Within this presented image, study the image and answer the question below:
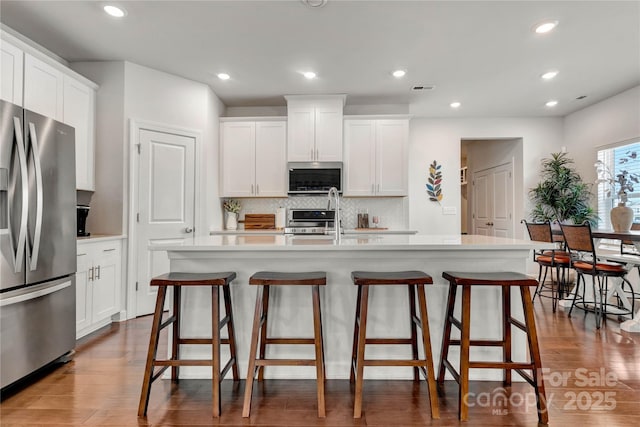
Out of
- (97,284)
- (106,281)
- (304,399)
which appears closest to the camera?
(304,399)

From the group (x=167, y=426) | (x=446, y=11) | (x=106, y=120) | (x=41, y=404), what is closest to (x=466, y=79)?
(x=446, y=11)

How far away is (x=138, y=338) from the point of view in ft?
9.87

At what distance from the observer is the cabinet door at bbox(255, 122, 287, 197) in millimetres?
4750

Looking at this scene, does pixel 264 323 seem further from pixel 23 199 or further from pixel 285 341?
pixel 23 199

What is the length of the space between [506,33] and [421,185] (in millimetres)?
2825

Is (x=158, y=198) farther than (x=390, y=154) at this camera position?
No

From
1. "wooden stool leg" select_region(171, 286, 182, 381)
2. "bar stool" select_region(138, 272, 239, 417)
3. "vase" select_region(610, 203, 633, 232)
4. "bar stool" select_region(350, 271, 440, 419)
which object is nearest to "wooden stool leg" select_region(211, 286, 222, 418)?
"bar stool" select_region(138, 272, 239, 417)

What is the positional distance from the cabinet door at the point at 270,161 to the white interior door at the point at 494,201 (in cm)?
403

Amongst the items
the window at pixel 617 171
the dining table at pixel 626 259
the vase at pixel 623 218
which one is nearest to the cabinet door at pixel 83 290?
the dining table at pixel 626 259

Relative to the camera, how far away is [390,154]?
472 centimetres

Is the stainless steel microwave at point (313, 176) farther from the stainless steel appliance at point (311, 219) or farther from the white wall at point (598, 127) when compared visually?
the white wall at point (598, 127)

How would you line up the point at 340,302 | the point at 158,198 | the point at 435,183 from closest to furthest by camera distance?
the point at 340,302 → the point at 158,198 → the point at 435,183

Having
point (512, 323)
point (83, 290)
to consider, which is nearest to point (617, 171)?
point (512, 323)

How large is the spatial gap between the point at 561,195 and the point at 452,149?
179 cm
